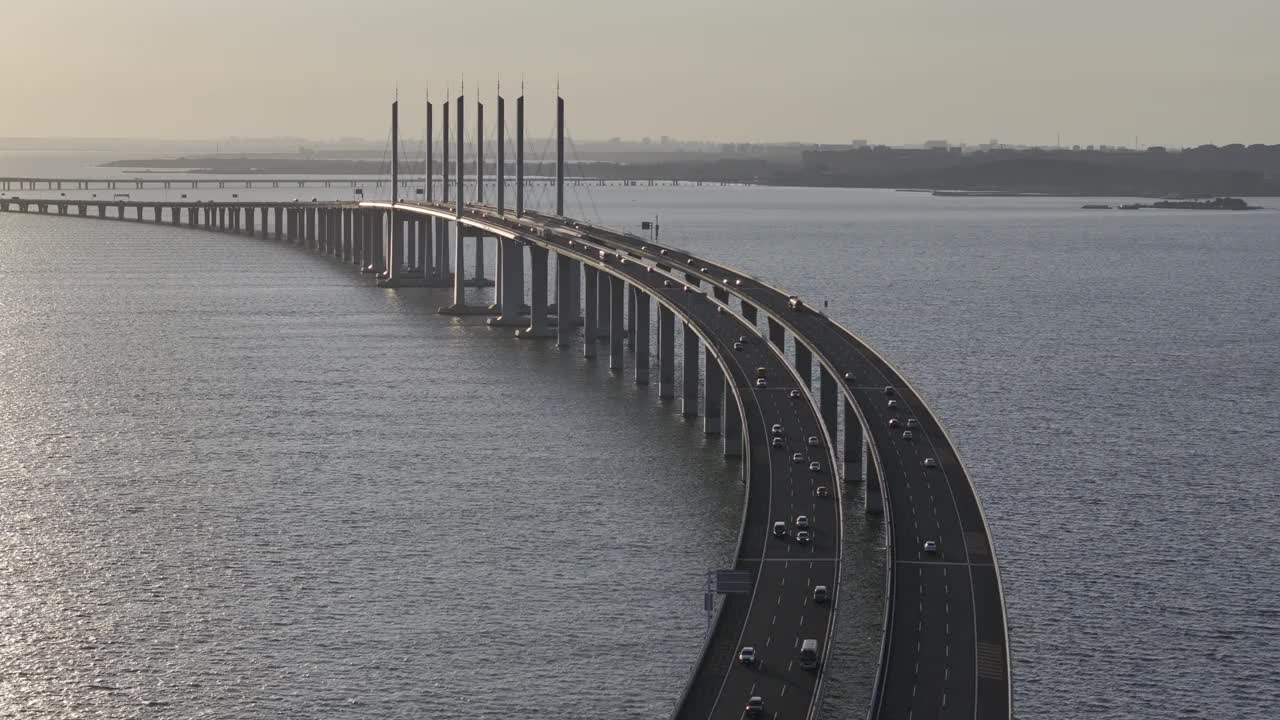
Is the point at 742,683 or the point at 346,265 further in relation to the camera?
the point at 346,265

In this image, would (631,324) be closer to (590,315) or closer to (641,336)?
(590,315)

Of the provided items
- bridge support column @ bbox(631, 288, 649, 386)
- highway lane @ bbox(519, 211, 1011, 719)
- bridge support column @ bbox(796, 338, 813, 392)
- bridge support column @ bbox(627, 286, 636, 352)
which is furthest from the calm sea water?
bridge support column @ bbox(627, 286, 636, 352)

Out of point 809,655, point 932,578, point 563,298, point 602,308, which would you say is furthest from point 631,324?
point 809,655

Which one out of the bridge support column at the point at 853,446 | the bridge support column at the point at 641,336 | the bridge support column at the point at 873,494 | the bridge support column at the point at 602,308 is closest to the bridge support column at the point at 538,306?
the bridge support column at the point at 602,308

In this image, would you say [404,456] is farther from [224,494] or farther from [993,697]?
[993,697]

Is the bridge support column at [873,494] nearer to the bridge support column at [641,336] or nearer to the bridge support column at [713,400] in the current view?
the bridge support column at [713,400]

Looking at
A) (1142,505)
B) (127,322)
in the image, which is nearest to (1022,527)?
(1142,505)

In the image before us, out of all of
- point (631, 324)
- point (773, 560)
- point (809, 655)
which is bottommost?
point (809, 655)
